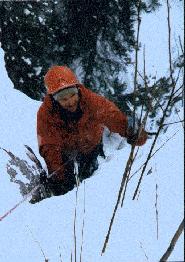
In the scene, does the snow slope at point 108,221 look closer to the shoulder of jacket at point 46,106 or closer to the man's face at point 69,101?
the man's face at point 69,101

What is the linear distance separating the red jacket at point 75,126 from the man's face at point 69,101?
74 mm

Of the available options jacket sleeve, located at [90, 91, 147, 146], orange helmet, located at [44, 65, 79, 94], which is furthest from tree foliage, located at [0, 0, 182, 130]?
orange helmet, located at [44, 65, 79, 94]

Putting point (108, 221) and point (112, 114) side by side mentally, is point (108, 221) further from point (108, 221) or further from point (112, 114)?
point (112, 114)

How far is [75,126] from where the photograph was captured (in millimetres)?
3650

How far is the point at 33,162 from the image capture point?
4.15 metres

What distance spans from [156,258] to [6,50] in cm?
362

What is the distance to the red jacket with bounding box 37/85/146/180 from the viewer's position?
3.51 m

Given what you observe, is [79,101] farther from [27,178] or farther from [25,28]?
[25,28]

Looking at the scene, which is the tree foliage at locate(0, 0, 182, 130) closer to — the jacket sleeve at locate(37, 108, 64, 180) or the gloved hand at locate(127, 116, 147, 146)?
→ the gloved hand at locate(127, 116, 147, 146)

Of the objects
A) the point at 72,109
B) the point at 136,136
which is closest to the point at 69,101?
the point at 72,109

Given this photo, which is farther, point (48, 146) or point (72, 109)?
point (48, 146)

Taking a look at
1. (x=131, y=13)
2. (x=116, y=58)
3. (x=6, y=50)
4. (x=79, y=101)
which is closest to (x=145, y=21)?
(x=131, y=13)

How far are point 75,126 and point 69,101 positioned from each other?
12.8 inches

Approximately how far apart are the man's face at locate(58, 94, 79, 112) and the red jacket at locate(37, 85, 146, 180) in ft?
0.24
